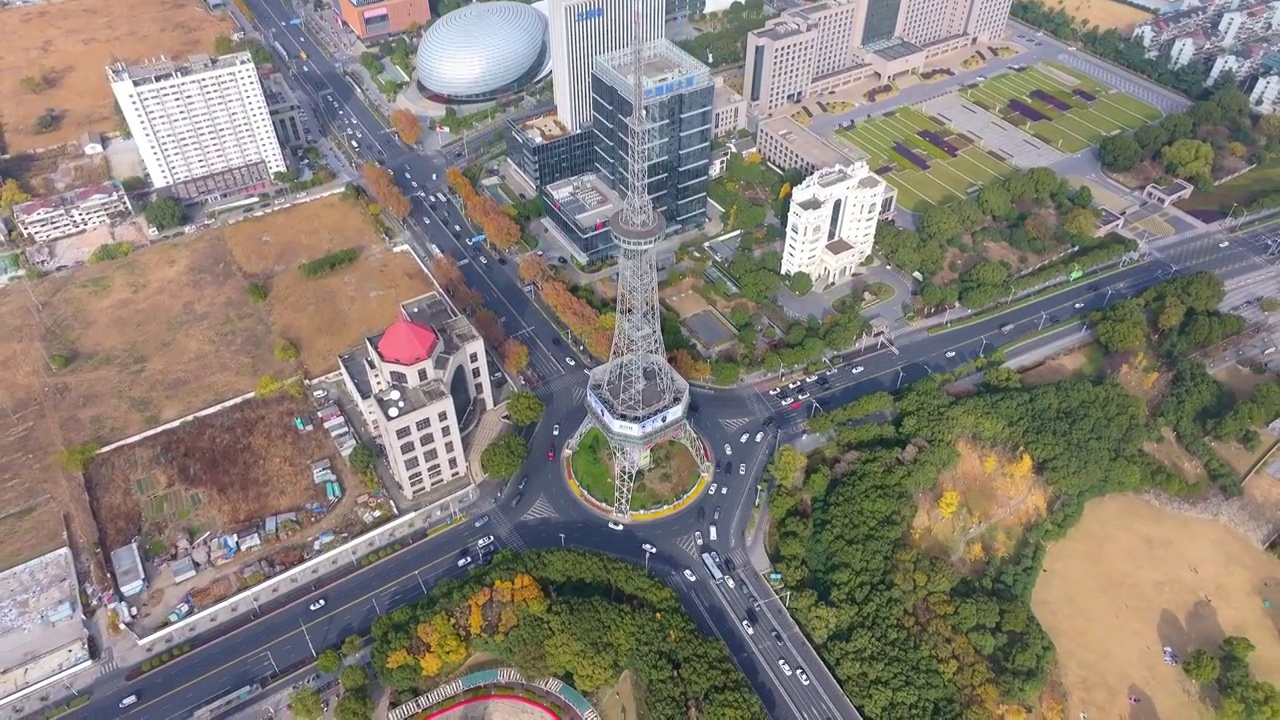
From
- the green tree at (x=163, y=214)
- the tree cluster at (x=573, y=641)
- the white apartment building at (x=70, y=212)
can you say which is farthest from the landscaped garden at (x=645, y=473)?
the white apartment building at (x=70, y=212)

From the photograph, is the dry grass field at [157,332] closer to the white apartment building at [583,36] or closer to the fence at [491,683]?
the white apartment building at [583,36]

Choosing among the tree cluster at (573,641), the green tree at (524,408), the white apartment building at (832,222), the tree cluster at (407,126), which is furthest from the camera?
the tree cluster at (407,126)

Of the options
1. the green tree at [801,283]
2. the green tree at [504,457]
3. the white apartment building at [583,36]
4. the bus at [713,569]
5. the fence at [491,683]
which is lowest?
the fence at [491,683]

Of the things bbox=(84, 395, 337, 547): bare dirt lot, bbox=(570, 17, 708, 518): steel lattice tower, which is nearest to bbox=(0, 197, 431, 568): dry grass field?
bbox=(84, 395, 337, 547): bare dirt lot

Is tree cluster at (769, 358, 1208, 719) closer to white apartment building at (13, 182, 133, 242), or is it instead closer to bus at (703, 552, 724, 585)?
bus at (703, 552, 724, 585)

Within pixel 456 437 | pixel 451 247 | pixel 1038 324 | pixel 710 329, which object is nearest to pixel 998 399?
pixel 1038 324

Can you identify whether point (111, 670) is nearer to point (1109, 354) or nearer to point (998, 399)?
point (998, 399)

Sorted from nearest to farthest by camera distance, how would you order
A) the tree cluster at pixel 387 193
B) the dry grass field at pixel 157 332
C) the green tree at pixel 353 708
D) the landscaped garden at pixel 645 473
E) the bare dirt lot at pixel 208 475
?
1. the green tree at pixel 353 708
2. the bare dirt lot at pixel 208 475
3. the landscaped garden at pixel 645 473
4. the dry grass field at pixel 157 332
5. the tree cluster at pixel 387 193
